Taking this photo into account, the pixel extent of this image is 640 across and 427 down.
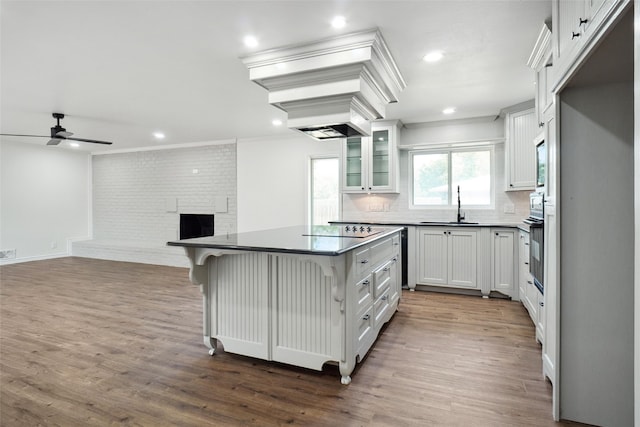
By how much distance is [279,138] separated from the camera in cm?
630

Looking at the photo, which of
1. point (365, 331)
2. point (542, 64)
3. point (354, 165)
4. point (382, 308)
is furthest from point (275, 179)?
point (542, 64)

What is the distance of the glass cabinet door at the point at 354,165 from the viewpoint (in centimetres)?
522

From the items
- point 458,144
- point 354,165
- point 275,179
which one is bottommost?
point 275,179

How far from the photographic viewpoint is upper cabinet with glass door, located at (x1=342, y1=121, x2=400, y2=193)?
5.05m

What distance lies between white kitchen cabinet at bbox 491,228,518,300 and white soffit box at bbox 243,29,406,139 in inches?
95.6

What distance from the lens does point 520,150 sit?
4.21 metres

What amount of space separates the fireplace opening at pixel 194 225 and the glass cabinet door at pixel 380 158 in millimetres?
3768

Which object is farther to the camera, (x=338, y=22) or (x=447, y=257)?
(x=447, y=257)

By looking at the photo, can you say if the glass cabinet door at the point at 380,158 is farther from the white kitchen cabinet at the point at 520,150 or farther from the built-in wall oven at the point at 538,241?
the built-in wall oven at the point at 538,241

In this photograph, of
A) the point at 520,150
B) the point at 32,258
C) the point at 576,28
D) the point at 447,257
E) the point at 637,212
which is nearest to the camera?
the point at 637,212

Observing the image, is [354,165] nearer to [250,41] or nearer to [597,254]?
[250,41]

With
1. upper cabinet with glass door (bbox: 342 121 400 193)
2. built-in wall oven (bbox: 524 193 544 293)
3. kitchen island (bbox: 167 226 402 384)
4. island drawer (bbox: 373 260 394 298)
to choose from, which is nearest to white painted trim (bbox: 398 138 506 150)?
upper cabinet with glass door (bbox: 342 121 400 193)

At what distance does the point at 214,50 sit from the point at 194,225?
5.05m

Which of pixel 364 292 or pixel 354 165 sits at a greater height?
pixel 354 165
